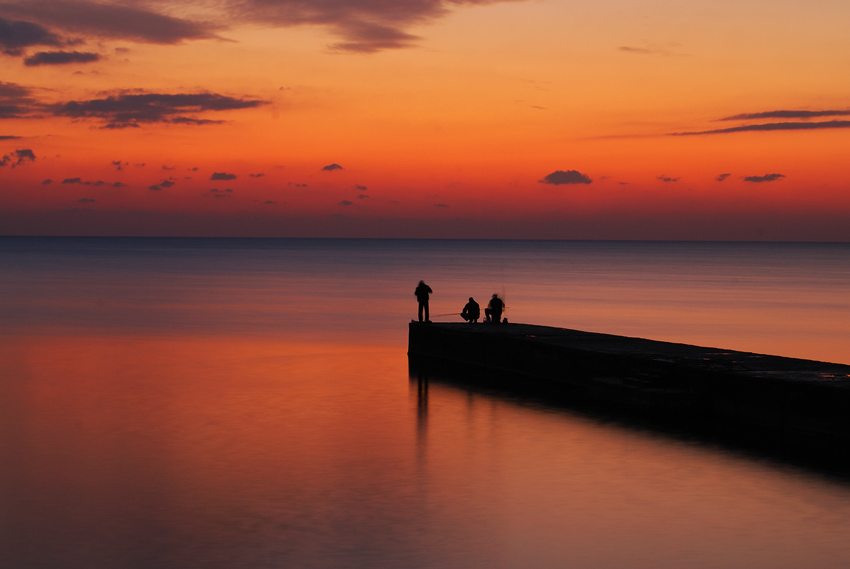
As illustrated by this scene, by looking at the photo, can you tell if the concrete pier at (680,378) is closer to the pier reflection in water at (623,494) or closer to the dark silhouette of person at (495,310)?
the dark silhouette of person at (495,310)

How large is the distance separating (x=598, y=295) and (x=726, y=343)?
1287 inches

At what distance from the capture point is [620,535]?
14070 millimetres

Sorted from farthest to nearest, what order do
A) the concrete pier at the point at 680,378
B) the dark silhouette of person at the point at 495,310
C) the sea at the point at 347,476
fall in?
the dark silhouette of person at the point at 495,310 → the concrete pier at the point at 680,378 → the sea at the point at 347,476

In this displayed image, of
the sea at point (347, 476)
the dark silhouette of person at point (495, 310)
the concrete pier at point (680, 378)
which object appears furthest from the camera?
the dark silhouette of person at point (495, 310)

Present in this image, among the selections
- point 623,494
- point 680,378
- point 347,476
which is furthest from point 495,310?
point 623,494

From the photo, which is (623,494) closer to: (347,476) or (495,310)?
(347,476)

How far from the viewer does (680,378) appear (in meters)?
22.9

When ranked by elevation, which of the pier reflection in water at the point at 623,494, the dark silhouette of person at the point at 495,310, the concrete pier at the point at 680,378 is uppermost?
the dark silhouette of person at the point at 495,310

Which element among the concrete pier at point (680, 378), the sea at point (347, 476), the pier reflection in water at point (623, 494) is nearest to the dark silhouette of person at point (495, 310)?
the concrete pier at point (680, 378)

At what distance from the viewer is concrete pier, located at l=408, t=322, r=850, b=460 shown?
61.4ft

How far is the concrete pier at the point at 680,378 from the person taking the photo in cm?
1872

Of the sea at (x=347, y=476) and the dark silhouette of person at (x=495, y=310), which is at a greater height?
the dark silhouette of person at (x=495, y=310)

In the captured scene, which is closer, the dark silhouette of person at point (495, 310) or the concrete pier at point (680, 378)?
the concrete pier at point (680, 378)

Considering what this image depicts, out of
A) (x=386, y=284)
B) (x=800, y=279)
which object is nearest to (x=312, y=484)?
(x=386, y=284)
